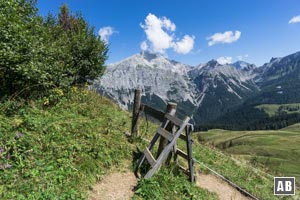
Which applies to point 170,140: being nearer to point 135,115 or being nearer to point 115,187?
point 115,187

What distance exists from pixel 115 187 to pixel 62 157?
2.32 meters

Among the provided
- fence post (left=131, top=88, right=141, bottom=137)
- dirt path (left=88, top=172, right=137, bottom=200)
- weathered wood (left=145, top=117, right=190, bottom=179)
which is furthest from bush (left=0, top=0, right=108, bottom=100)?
weathered wood (left=145, top=117, right=190, bottom=179)

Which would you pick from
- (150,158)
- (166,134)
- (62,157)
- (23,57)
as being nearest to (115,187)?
(150,158)

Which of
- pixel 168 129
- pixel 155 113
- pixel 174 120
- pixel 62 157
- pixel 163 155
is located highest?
pixel 155 113

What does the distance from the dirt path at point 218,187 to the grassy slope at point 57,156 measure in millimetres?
928

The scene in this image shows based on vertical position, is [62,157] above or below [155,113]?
below

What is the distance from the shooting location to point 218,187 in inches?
519

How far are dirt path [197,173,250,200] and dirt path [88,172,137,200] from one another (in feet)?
13.2

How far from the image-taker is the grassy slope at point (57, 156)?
25.6 feet

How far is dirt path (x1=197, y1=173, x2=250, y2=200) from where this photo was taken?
41.0 feet

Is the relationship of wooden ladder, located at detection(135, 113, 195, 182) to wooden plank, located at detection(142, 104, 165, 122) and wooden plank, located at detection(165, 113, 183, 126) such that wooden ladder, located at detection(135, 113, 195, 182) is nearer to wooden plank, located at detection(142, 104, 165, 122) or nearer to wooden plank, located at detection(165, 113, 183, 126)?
wooden plank, located at detection(165, 113, 183, 126)

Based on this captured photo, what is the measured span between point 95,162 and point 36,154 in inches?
91.3

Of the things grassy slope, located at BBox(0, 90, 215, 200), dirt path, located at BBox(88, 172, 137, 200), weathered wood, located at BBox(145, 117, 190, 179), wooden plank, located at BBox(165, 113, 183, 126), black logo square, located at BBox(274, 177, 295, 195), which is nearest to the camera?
black logo square, located at BBox(274, 177, 295, 195)

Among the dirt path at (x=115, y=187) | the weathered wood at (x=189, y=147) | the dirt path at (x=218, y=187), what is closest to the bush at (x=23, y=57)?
the dirt path at (x=115, y=187)
